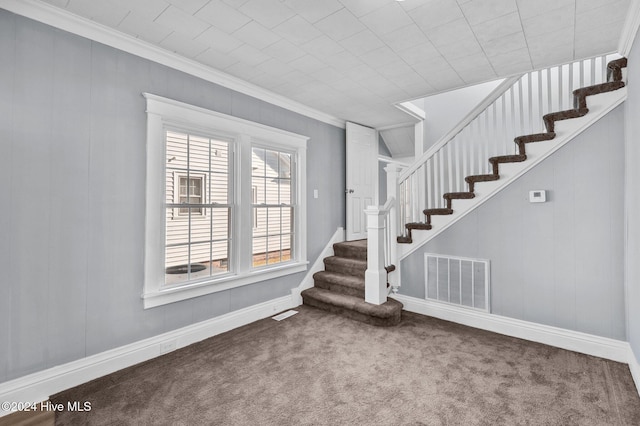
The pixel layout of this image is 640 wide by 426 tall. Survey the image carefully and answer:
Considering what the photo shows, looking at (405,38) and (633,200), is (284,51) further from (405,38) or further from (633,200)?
(633,200)

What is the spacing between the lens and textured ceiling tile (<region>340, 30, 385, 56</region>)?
2.44 m

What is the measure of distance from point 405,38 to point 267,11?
1.13 metres

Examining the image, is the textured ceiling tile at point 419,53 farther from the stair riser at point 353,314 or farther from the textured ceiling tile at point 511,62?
the stair riser at point 353,314

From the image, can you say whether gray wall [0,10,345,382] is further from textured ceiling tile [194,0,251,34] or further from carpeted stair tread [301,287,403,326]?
carpeted stair tread [301,287,403,326]

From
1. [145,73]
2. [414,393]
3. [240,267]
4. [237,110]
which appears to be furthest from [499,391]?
[145,73]

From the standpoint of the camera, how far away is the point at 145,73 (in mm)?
2637

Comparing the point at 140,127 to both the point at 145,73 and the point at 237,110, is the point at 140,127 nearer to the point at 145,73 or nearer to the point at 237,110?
the point at 145,73

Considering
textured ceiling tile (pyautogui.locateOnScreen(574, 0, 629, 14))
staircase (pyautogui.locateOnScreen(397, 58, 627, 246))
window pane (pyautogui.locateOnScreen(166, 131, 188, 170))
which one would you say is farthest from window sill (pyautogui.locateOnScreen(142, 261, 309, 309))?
textured ceiling tile (pyautogui.locateOnScreen(574, 0, 629, 14))

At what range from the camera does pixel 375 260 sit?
3.56 metres

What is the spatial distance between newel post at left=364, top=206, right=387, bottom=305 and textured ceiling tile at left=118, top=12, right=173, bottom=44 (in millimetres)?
2581

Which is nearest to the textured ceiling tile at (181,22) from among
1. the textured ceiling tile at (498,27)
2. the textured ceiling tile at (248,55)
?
the textured ceiling tile at (248,55)

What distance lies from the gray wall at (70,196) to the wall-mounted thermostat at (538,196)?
3.55 m

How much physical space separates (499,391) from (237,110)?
3490 millimetres

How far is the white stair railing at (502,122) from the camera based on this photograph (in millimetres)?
3059
